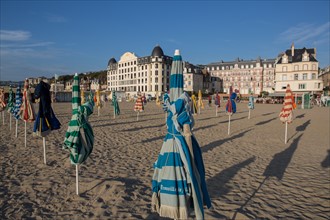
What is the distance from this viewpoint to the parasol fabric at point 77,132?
4.95 m

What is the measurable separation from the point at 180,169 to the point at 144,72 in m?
81.7

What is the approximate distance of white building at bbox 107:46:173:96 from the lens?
265 feet

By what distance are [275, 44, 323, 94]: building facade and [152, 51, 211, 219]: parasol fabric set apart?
2494 inches

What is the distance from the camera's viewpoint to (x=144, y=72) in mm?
83000

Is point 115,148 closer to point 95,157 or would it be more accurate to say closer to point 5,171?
point 95,157

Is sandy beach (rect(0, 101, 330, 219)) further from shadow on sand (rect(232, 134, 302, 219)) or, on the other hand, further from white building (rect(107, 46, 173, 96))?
white building (rect(107, 46, 173, 96))

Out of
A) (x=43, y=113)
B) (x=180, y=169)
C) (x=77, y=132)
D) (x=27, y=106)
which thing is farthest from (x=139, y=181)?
(x=27, y=106)

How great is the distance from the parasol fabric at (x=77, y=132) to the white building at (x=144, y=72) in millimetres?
75022

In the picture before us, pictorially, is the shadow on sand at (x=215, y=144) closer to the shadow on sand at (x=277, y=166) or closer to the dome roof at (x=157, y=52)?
the shadow on sand at (x=277, y=166)

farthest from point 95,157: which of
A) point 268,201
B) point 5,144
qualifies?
point 268,201

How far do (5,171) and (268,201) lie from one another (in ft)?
23.1

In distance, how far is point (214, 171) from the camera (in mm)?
7062

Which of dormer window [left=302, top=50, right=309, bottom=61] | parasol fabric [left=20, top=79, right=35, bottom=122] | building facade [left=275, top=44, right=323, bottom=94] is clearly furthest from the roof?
parasol fabric [left=20, top=79, right=35, bottom=122]

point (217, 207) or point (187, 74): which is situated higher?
point (187, 74)
